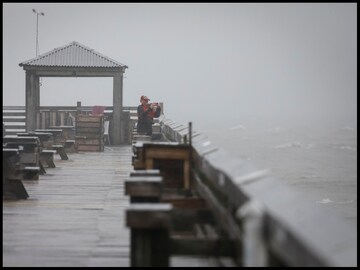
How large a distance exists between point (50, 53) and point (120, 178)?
10.6 metres

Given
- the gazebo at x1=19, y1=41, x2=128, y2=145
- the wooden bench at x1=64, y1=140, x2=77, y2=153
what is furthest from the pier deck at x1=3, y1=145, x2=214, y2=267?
the gazebo at x1=19, y1=41, x2=128, y2=145

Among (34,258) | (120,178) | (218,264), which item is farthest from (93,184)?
(218,264)

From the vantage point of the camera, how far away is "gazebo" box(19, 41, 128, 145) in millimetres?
22094

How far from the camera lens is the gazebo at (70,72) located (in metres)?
22.1

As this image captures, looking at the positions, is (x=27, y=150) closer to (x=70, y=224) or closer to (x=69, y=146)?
(x=70, y=224)

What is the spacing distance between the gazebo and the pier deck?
819 centimetres

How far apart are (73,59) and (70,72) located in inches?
21.5

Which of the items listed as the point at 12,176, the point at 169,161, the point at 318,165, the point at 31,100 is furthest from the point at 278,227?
the point at 318,165

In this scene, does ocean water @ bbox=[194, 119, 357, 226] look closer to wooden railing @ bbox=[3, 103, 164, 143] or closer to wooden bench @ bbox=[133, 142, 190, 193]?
wooden railing @ bbox=[3, 103, 164, 143]

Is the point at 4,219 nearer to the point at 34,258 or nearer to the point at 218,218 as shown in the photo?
the point at 34,258

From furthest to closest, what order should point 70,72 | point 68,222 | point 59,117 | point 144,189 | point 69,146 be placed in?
1. point 59,117
2. point 70,72
3. point 69,146
4. point 68,222
5. point 144,189

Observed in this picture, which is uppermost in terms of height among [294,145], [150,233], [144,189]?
[144,189]

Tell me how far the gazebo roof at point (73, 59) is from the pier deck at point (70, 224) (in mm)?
8437

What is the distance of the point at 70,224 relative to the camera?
8273mm
